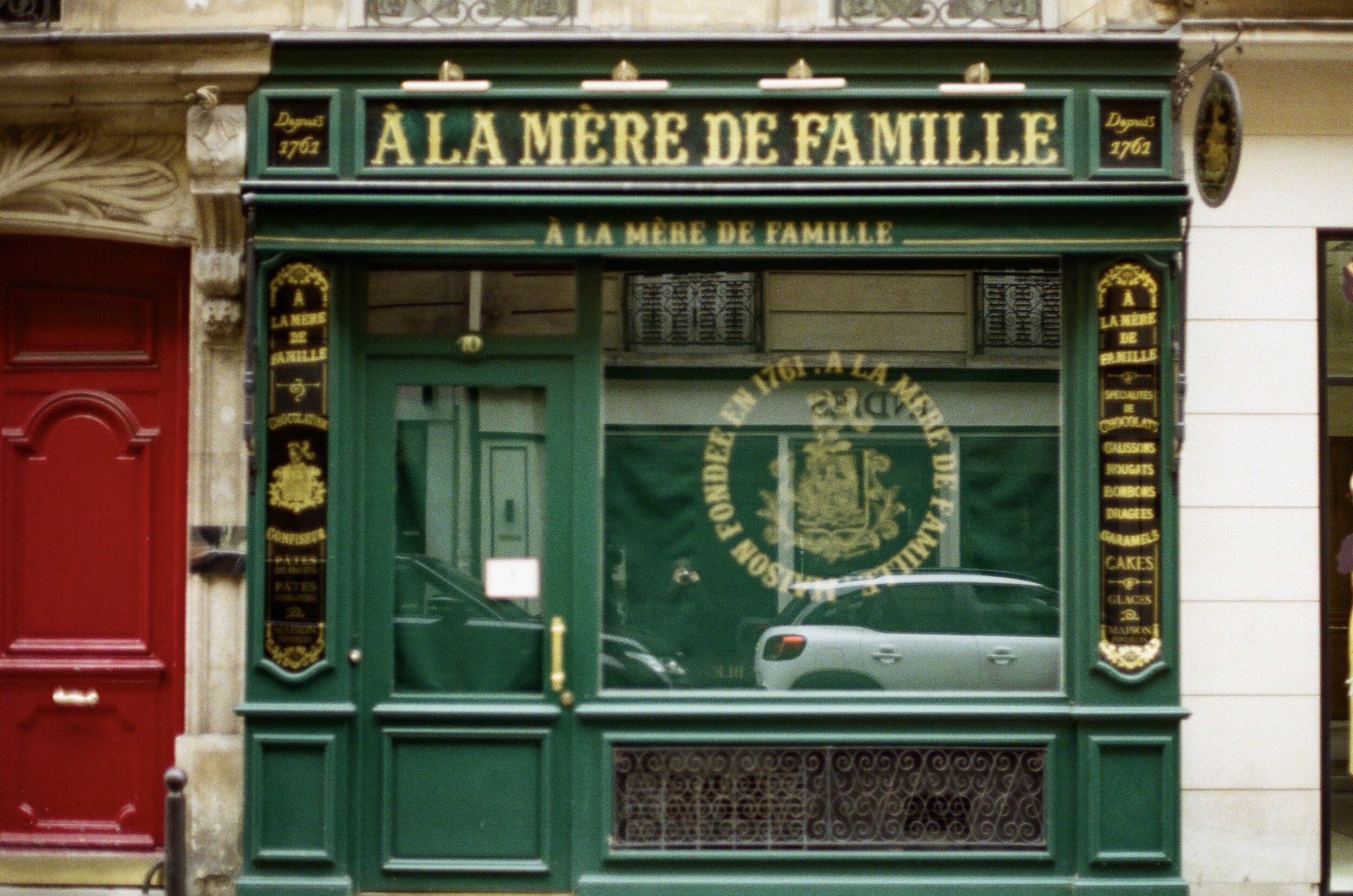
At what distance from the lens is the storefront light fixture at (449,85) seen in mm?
6738

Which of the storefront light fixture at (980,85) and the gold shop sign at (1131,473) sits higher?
the storefront light fixture at (980,85)

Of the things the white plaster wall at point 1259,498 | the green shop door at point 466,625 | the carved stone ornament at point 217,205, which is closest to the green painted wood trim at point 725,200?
the carved stone ornament at point 217,205

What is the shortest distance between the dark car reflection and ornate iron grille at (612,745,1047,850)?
0.60m

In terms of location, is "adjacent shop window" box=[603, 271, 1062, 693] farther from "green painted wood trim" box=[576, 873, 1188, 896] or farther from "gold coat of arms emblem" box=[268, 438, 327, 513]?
"gold coat of arms emblem" box=[268, 438, 327, 513]

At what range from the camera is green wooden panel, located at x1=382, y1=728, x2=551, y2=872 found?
22.5ft

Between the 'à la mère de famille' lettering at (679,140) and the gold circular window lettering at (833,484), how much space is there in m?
1.03

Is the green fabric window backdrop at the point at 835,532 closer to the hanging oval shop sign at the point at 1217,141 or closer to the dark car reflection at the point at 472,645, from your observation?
the dark car reflection at the point at 472,645

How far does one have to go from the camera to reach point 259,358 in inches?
269

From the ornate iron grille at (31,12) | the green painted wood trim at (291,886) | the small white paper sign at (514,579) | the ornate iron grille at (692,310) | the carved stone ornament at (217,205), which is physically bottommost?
the green painted wood trim at (291,886)

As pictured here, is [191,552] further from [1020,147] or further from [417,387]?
[1020,147]

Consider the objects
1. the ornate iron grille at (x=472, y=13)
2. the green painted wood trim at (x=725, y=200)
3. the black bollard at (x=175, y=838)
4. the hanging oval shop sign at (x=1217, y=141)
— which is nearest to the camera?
the black bollard at (x=175, y=838)

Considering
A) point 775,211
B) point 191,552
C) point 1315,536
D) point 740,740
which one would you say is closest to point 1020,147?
point 775,211

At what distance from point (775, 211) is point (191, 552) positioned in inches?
133

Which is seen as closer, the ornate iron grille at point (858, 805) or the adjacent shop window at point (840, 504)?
the ornate iron grille at point (858, 805)
